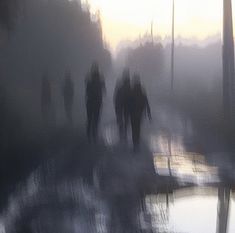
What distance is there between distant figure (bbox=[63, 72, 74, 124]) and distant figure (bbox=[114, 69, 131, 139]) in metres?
0.08

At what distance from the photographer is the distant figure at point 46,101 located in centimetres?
92

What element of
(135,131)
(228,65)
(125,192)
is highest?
(228,65)

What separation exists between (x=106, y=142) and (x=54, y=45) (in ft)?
0.61

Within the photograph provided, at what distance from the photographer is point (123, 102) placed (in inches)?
36.1

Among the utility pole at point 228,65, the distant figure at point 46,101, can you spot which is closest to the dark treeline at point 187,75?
the utility pole at point 228,65

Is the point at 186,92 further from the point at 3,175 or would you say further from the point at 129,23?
the point at 3,175

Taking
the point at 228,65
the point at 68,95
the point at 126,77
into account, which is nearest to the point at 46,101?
the point at 68,95

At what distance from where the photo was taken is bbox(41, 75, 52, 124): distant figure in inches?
36.4

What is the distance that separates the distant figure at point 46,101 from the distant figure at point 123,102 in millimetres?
114

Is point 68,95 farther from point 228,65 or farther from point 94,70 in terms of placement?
point 228,65

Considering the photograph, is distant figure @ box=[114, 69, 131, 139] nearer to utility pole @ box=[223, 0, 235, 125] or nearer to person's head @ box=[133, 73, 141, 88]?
person's head @ box=[133, 73, 141, 88]

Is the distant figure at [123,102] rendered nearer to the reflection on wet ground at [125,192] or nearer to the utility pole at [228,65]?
the reflection on wet ground at [125,192]

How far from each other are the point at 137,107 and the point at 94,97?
0.08m

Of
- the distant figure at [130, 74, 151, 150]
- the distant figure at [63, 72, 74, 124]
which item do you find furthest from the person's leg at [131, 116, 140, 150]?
the distant figure at [63, 72, 74, 124]
